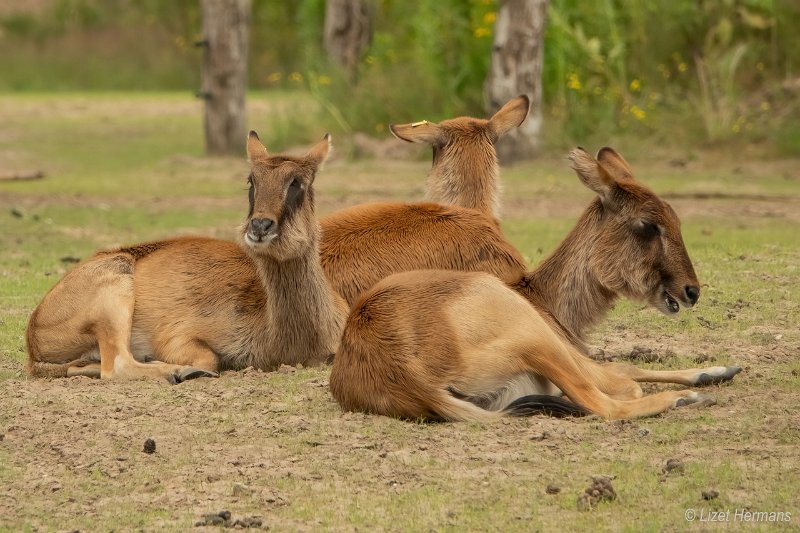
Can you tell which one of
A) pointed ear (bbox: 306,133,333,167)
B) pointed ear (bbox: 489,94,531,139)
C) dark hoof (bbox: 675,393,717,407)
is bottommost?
dark hoof (bbox: 675,393,717,407)

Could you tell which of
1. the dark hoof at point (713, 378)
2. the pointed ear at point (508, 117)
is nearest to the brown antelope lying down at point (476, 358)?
the dark hoof at point (713, 378)

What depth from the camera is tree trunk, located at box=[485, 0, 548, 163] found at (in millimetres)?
16938

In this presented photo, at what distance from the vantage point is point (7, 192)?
16.0 m

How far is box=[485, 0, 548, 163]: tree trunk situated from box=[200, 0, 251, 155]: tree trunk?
3.75 meters

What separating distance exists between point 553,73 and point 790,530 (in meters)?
14.3

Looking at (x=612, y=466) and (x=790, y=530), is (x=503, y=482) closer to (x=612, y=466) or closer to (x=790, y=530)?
(x=612, y=466)

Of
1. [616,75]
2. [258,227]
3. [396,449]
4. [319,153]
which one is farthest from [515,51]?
[396,449]

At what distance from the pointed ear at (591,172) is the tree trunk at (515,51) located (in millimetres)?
9753

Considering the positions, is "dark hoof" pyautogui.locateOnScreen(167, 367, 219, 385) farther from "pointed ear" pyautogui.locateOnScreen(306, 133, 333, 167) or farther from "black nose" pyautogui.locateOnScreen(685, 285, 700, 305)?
"black nose" pyautogui.locateOnScreen(685, 285, 700, 305)

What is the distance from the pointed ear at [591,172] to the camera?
7.13 meters

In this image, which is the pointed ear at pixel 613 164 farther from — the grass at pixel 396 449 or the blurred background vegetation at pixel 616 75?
the blurred background vegetation at pixel 616 75

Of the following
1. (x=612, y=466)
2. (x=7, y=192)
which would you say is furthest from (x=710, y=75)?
(x=612, y=466)

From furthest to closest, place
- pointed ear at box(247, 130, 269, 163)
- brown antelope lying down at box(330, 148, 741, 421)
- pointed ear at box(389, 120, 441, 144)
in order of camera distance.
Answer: pointed ear at box(389, 120, 441, 144) < pointed ear at box(247, 130, 269, 163) < brown antelope lying down at box(330, 148, 741, 421)

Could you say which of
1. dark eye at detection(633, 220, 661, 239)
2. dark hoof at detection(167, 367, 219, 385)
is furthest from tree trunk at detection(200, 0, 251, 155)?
dark eye at detection(633, 220, 661, 239)
